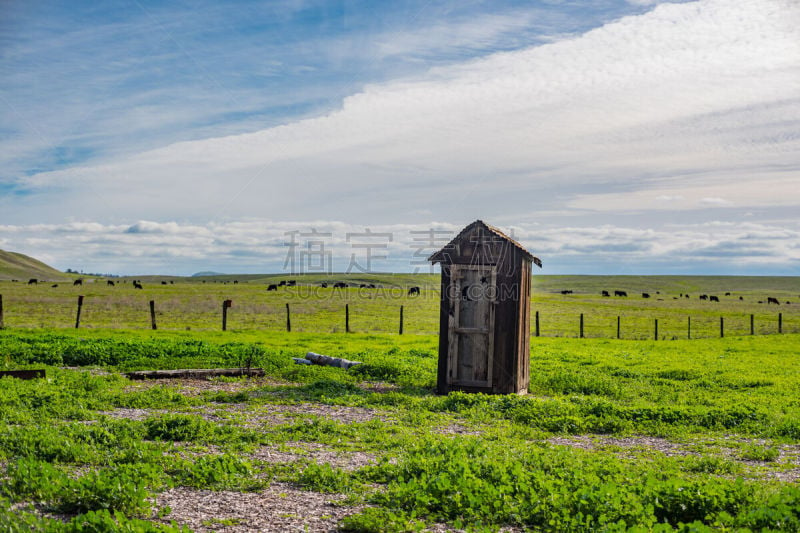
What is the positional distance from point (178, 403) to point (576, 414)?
8.85 meters

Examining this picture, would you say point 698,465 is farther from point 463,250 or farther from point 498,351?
point 463,250

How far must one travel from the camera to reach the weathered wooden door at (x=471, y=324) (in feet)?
56.9

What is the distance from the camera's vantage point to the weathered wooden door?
17.3 m

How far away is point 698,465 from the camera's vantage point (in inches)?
401

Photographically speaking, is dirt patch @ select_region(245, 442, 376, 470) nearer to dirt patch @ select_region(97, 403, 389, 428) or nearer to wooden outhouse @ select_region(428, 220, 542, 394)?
dirt patch @ select_region(97, 403, 389, 428)

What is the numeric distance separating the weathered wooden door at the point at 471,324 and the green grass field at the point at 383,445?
125 cm

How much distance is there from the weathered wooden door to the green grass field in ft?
4.09

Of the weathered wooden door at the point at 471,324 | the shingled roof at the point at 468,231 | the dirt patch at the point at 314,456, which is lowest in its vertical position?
the dirt patch at the point at 314,456

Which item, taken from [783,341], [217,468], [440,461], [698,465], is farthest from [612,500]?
[783,341]

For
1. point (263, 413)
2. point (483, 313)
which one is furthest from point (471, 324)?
point (263, 413)

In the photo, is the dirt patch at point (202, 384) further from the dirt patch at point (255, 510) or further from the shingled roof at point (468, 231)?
the dirt patch at point (255, 510)

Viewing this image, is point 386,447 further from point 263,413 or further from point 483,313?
point 483,313

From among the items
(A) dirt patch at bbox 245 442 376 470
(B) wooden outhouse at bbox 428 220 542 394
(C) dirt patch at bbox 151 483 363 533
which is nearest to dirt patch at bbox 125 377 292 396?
(B) wooden outhouse at bbox 428 220 542 394

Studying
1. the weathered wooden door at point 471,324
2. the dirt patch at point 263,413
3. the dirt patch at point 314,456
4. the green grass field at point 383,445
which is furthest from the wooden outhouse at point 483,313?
the dirt patch at point 314,456
